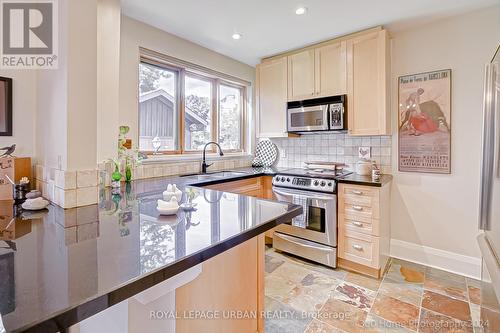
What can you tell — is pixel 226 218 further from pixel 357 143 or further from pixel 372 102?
pixel 357 143

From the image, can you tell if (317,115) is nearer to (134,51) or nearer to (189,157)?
(189,157)

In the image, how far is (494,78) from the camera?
4.74ft

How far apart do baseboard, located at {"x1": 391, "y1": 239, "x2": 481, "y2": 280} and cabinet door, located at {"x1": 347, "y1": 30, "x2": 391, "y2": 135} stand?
1286mm

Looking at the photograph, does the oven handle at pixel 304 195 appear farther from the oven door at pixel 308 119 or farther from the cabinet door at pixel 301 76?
the cabinet door at pixel 301 76

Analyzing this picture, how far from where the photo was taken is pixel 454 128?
96.9 inches

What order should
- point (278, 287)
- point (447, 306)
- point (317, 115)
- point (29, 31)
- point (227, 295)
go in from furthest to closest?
point (317, 115) < point (278, 287) < point (447, 306) < point (29, 31) < point (227, 295)

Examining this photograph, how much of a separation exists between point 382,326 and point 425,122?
78.6 inches

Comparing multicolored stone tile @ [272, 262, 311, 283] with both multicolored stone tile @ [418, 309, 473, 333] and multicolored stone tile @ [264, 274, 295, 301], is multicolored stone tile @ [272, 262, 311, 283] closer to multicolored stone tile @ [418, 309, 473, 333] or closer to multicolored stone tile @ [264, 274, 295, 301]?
multicolored stone tile @ [264, 274, 295, 301]

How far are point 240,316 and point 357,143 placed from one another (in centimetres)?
242

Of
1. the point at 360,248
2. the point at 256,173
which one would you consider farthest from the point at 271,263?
the point at 256,173

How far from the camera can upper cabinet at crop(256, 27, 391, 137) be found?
102 inches

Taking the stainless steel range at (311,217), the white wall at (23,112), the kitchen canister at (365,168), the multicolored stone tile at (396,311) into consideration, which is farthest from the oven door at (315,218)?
the white wall at (23,112)

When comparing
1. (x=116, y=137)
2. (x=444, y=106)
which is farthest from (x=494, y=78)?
(x=116, y=137)

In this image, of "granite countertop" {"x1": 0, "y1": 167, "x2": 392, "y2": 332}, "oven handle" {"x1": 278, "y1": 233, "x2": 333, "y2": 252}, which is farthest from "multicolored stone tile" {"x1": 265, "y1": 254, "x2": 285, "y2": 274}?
"granite countertop" {"x1": 0, "y1": 167, "x2": 392, "y2": 332}
